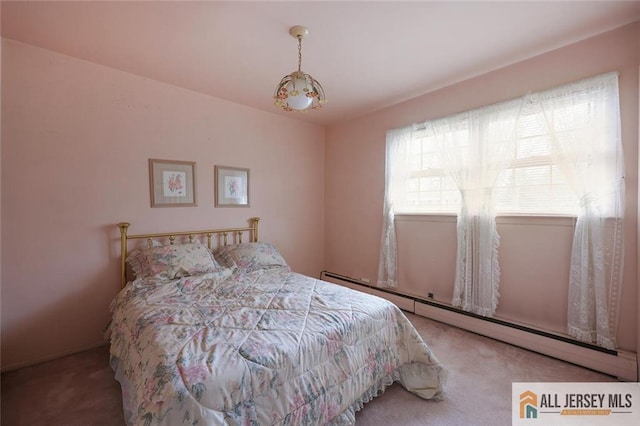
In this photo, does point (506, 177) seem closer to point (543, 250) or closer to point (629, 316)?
point (543, 250)

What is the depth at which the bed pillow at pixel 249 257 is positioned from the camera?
2.76 m

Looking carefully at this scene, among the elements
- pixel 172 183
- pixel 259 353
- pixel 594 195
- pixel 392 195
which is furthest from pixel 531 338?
pixel 172 183

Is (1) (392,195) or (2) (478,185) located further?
(1) (392,195)

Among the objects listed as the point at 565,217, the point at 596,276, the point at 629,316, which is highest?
the point at 565,217

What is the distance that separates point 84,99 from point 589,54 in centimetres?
399

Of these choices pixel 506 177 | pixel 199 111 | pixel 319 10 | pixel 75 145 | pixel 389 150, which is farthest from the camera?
pixel 389 150

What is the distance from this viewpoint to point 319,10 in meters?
1.70

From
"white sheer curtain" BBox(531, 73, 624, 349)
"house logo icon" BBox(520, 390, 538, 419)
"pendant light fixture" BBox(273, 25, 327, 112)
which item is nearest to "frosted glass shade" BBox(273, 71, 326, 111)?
"pendant light fixture" BBox(273, 25, 327, 112)

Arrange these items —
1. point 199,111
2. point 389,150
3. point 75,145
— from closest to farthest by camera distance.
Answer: point 75,145 → point 199,111 → point 389,150

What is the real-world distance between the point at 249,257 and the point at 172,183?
107 centimetres

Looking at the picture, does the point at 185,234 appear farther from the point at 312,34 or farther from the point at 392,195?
the point at 392,195

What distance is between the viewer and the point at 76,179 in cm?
224

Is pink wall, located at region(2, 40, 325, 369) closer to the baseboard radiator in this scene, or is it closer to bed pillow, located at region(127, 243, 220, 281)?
bed pillow, located at region(127, 243, 220, 281)

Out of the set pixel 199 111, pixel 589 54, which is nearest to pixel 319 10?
pixel 199 111
